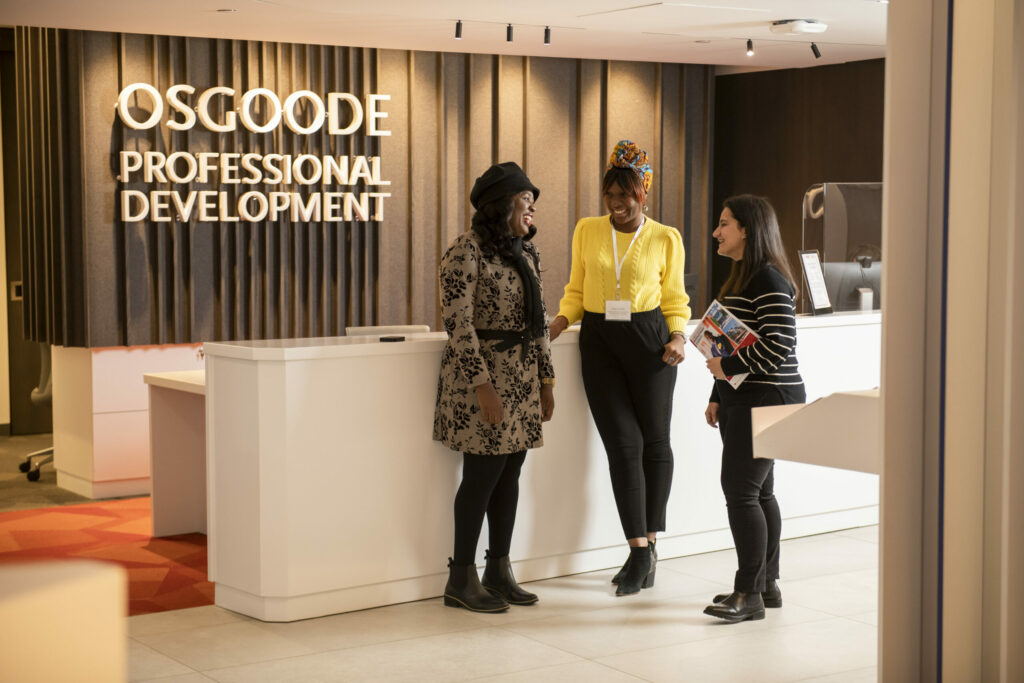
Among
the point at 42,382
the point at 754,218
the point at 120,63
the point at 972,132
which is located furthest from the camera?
the point at 42,382

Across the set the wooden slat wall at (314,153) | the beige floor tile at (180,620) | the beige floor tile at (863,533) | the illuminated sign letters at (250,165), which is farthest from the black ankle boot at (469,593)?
the illuminated sign letters at (250,165)

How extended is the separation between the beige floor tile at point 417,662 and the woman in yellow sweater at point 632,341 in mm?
836

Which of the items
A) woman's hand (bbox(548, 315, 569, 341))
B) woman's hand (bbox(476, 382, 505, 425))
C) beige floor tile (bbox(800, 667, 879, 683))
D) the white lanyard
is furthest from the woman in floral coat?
beige floor tile (bbox(800, 667, 879, 683))

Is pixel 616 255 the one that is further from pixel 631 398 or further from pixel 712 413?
pixel 712 413

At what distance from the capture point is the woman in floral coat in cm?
441

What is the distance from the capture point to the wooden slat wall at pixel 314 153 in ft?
23.0

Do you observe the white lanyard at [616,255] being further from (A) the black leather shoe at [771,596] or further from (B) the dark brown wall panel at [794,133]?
(B) the dark brown wall panel at [794,133]

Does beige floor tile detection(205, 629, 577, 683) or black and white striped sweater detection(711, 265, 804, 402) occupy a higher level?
black and white striped sweater detection(711, 265, 804, 402)

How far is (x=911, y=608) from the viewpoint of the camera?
6.84 feet

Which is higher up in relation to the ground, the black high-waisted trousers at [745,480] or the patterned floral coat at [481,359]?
the patterned floral coat at [481,359]

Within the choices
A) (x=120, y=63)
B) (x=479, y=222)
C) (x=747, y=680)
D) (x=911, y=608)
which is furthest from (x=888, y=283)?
(x=120, y=63)

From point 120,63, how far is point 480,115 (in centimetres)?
244

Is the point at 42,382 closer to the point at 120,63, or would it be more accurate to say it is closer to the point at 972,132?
the point at 120,63

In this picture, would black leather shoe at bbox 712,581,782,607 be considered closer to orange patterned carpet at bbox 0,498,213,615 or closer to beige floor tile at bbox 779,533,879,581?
beige floor tile at bbox 779,533,879,581
